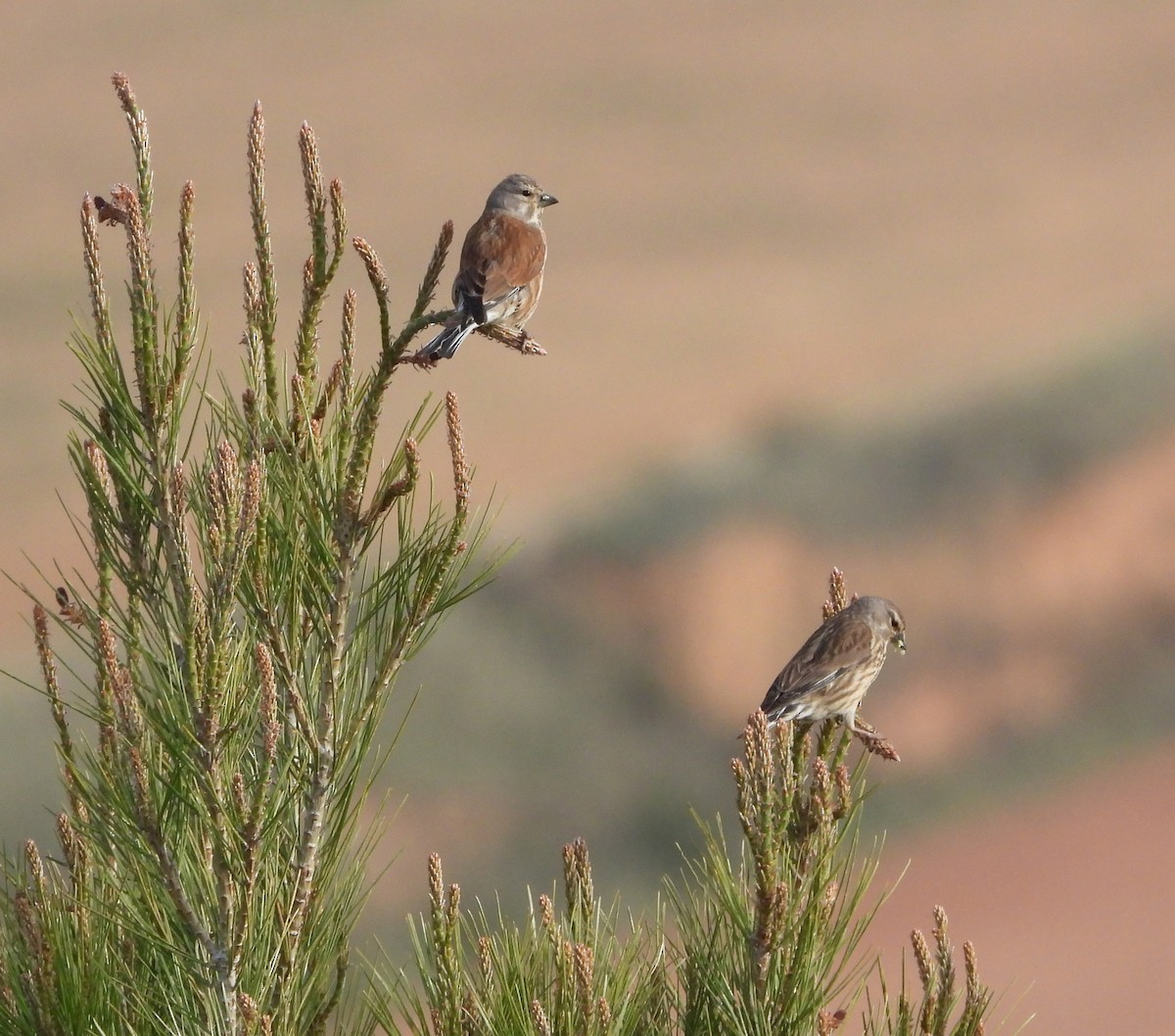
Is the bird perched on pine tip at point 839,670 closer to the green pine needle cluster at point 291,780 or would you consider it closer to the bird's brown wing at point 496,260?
the green pine needle cluster at point 291,780

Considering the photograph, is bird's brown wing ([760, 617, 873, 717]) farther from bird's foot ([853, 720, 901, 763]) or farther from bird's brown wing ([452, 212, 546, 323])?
bird's brown wing ([452, 212, 546, 323])

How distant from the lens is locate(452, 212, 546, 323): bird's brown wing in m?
3.62

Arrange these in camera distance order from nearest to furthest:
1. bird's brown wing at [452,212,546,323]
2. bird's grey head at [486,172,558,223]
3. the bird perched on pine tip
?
the bird perched on pine tip
bird's brown wing at [452,212,546,323]
bird's grey head at [486,172,558,223]

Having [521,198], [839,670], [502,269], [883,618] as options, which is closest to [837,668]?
[839,670]

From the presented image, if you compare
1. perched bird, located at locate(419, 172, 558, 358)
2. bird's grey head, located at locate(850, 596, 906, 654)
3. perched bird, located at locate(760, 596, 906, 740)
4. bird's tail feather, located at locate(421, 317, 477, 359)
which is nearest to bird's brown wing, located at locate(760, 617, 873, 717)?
perched bird, located at locate(760, 596, 906, 740)

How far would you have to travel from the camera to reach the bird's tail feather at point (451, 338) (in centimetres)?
234

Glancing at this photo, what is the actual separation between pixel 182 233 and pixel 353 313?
27cm

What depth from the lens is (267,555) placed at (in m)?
2.02

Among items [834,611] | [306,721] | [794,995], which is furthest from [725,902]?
[306,721]

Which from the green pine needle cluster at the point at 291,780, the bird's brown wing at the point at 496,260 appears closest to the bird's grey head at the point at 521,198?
the bird's brown wing at the point at 496,260

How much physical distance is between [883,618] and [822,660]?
2.65 feet

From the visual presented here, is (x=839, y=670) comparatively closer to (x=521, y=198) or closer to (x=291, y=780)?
(x=291, y=780)

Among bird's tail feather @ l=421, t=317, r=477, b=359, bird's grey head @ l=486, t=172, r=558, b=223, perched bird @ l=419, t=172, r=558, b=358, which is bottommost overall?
bird's tail feather @ l=421, t=317, r=477, b=359

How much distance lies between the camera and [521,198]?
4.74 metres
